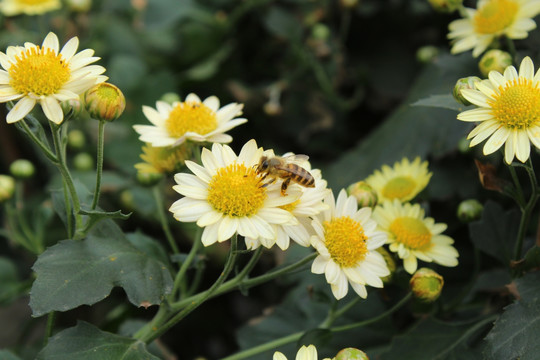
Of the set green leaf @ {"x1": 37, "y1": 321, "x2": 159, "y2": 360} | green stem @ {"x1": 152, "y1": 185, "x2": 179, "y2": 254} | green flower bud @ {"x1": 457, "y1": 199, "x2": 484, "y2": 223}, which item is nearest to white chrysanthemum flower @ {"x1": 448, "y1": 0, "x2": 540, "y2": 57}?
green flower bud @ {"x1": 457, "y1": 199, "x2": 484, "y2": 223}

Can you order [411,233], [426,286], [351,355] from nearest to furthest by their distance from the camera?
[351,355]
[426,286]
[411,233]

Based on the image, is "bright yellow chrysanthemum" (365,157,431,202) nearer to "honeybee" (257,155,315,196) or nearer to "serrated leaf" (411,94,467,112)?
"serrated leaf" (411,94,467,112)

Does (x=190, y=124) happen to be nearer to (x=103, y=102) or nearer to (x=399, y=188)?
(x=103, y=102)

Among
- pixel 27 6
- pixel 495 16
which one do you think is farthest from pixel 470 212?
pixel 27 6

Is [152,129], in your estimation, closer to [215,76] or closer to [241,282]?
[241,282]

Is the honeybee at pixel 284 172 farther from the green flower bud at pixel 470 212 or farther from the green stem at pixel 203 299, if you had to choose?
the green flower bud at pixel 470 212

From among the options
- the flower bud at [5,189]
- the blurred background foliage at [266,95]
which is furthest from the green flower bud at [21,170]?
the blurred background foliage at [266,95]

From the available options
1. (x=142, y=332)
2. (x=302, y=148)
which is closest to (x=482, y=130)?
(x=142, y=332)
